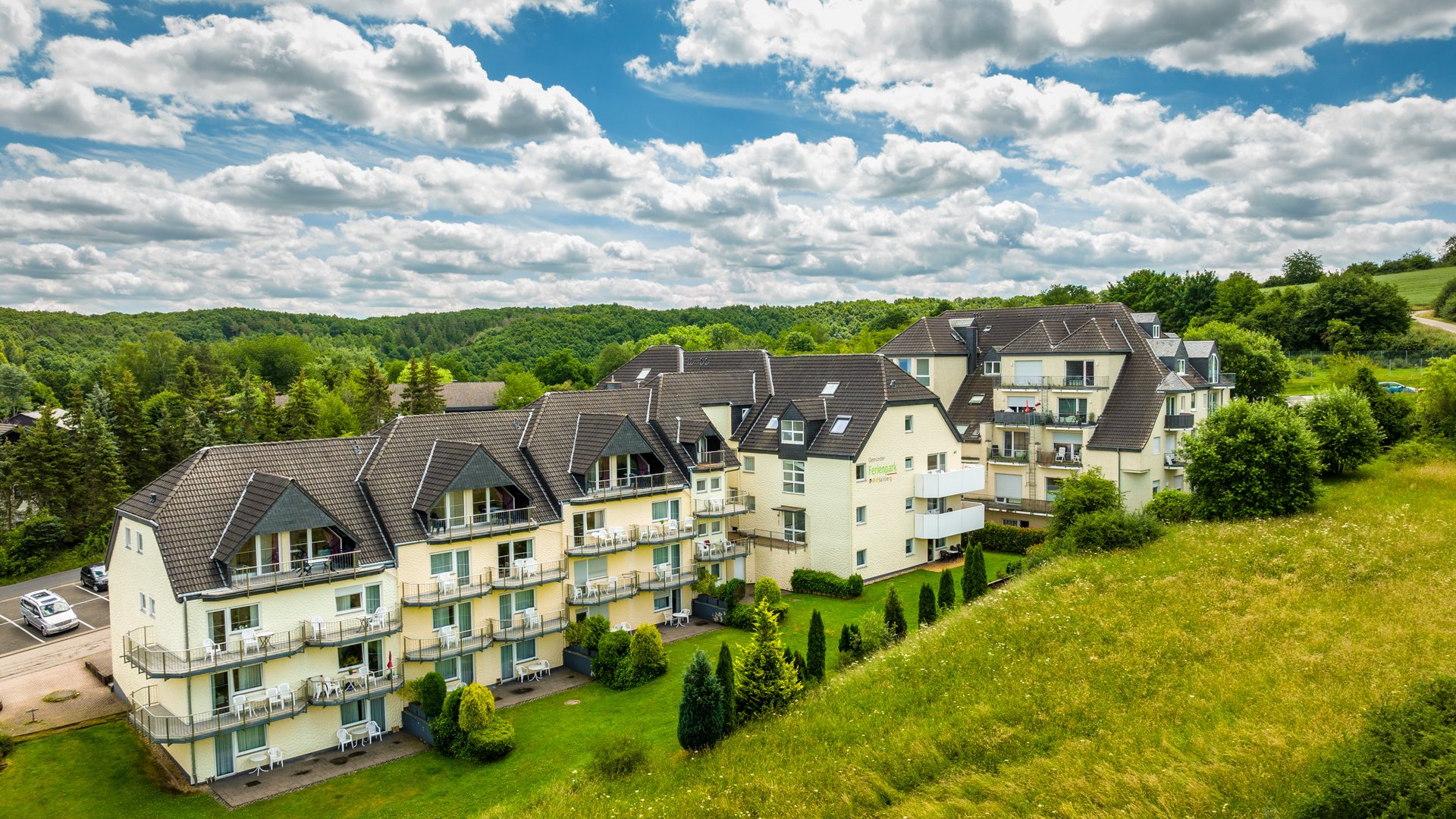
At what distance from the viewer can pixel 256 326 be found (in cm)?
17900

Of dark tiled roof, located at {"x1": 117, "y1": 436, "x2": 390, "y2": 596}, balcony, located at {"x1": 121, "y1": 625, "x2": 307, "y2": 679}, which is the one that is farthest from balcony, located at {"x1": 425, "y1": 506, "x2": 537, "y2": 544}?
balcony, located at {"x1": 121, "y1": 625, "x2": 307, "y2": 679}

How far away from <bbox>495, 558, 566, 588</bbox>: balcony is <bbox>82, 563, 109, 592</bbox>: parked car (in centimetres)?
2784

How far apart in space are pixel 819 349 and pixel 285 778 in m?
103

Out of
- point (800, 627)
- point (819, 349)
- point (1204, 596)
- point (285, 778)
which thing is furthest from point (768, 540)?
point (819, 349)

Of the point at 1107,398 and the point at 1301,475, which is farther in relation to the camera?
the point at 1107,398

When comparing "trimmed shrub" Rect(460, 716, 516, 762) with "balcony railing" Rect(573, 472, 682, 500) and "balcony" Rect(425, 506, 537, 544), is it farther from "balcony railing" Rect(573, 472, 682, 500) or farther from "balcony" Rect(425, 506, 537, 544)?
"balcony railing" Rect(573, 472, 682, 500)

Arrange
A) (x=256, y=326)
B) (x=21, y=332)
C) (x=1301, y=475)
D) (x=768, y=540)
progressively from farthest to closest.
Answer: (x=256, y=326) → (x=21, y=332) → (x=768, y=540) → (x=1301, y=475)

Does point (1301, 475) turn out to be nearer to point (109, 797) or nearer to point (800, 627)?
point (800, 627)

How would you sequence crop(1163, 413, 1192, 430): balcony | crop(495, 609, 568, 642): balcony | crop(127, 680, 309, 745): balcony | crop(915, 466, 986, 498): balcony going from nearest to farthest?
1. crop(127, 680, 309, 745): balcony
2. crop(495, 609, 568, 642): balcony
3. crop(915, 466, 986, 498): balcony
4. crop(1163, 413, 1192, 430): balcony

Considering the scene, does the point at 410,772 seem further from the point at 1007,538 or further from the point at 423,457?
the point at 1007,538

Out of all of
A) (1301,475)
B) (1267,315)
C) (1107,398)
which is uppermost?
(1267,315)

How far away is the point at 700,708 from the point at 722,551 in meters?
17.1

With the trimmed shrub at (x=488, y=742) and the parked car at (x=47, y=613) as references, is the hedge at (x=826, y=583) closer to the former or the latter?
the trimmed shrub at (x=488, y=742)

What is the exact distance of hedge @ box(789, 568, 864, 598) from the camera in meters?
39.0
